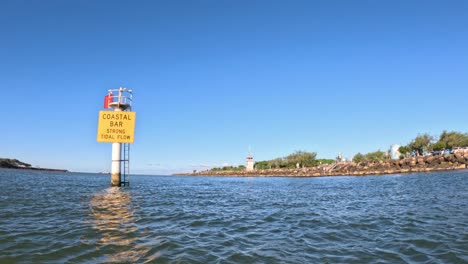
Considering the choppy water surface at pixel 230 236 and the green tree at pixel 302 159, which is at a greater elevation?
the green tree at pixel 302 159

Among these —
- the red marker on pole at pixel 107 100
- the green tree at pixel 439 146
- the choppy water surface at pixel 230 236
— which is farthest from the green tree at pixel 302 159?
the choppy water surface at pixel 230 236

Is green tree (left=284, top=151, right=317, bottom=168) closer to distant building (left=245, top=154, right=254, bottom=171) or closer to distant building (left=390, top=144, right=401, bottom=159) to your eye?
distant building (left=245, top=154, right=254, bottom=171)

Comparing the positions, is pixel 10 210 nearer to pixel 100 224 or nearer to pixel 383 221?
pixel 100 224

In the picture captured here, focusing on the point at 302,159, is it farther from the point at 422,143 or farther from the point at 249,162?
the point at 422,143

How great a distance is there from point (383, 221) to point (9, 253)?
11995 mm

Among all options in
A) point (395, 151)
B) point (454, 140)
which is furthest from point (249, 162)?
point (454, 140)

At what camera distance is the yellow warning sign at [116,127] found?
2788 centimetres

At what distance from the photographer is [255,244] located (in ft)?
28.8

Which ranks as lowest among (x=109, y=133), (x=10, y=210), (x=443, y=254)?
(x=443, y=254)

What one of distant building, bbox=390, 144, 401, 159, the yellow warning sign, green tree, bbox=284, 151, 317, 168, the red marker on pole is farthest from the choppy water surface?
green tree, bbox=284, 151, 317, 168

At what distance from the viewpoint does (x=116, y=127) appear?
28125 mm

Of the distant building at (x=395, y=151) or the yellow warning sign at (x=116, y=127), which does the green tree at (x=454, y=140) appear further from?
the yellow warning sign at (x=116, y=127)

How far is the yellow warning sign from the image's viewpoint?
27.9 m

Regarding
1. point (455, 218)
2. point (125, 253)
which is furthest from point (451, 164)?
point (125, 253)
